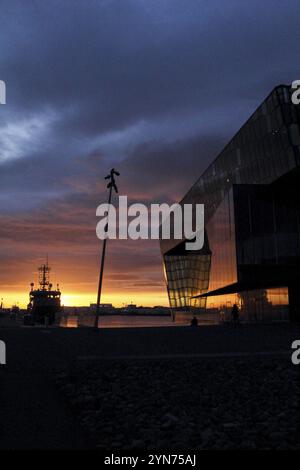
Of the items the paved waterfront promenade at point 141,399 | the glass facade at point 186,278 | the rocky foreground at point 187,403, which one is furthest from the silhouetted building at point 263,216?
the rocky foreground at point 187,403

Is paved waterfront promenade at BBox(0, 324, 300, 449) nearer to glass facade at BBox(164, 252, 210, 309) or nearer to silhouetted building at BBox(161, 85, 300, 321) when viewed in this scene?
silhouetted building at BBox(161, 85, 300, 321)

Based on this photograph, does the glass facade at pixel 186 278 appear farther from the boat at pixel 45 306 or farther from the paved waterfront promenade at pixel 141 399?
the paved waterfront promenade at pixel 141 399

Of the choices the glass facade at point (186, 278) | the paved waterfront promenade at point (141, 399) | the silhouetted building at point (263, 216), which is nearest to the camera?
the paved waterfront promenade at point (141, 399)

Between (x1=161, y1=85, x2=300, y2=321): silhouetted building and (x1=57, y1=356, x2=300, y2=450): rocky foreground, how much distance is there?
108 feet

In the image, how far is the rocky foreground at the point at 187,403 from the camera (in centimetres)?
696

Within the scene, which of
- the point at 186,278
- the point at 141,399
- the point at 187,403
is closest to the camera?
the point at 187,403

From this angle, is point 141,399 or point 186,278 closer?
point 141,399

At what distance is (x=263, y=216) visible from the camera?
4869cm

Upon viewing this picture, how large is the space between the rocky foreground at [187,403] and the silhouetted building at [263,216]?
108ft

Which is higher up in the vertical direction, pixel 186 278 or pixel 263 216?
pixel 263 216

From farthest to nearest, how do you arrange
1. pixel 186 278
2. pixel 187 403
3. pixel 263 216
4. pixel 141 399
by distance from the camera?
1. pixel 186 278
2. pixel 263 216
3. pixel 141 399
4. pixel 187 403

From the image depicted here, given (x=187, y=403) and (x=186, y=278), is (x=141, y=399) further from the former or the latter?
(x=186, y=278)

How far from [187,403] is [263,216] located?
4120 centimetres

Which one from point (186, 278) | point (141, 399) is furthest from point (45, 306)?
point (141, 399)
